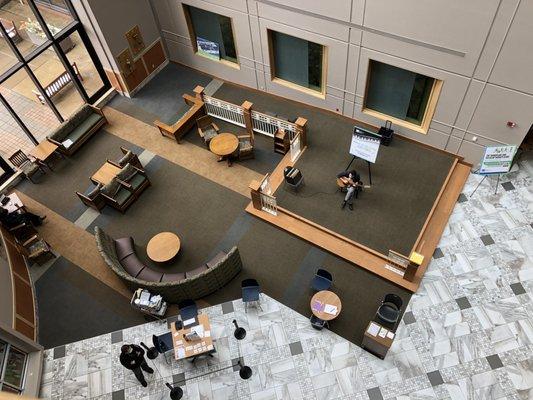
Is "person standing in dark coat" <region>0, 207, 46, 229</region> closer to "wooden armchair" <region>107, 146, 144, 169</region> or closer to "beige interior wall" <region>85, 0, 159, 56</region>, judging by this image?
"wooden armchair" <region>107, 146, 144, 169</region>

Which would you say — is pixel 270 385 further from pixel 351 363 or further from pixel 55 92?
pixel 55 92

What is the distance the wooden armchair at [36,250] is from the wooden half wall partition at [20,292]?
21 cm

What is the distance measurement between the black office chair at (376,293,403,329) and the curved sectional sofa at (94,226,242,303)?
3.35m

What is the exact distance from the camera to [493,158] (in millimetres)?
10484

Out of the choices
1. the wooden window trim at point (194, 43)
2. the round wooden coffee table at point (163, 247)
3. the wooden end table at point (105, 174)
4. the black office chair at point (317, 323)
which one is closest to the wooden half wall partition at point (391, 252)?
the black office chair at point (317, 323)

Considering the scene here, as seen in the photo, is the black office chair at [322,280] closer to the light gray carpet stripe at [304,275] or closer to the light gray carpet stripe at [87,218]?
the light gray carpet stripe at [304,275]

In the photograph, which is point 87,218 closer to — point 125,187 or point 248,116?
point 125,187

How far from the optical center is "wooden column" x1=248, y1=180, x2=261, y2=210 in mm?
10695

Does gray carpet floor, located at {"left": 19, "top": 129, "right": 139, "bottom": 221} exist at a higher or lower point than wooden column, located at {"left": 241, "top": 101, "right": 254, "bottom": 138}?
lower

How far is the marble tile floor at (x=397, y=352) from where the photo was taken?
8.82 metres

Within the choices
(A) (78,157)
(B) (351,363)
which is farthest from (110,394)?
(A) (78,157)

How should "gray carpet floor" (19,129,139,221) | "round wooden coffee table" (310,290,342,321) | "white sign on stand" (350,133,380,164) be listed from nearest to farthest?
"round wooden coffee table" (310,290,342,321) < "white sign on stand" (350,133,380,164) < "gray carpet floor" (19,129,139,221)

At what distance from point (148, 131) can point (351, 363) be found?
351 inches

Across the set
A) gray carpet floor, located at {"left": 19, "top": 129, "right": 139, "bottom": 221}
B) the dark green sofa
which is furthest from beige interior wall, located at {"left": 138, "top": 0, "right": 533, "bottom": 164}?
gray carpet floor, located at {"left": 19, "top": 129, "right": 139, "bottom": 221}
